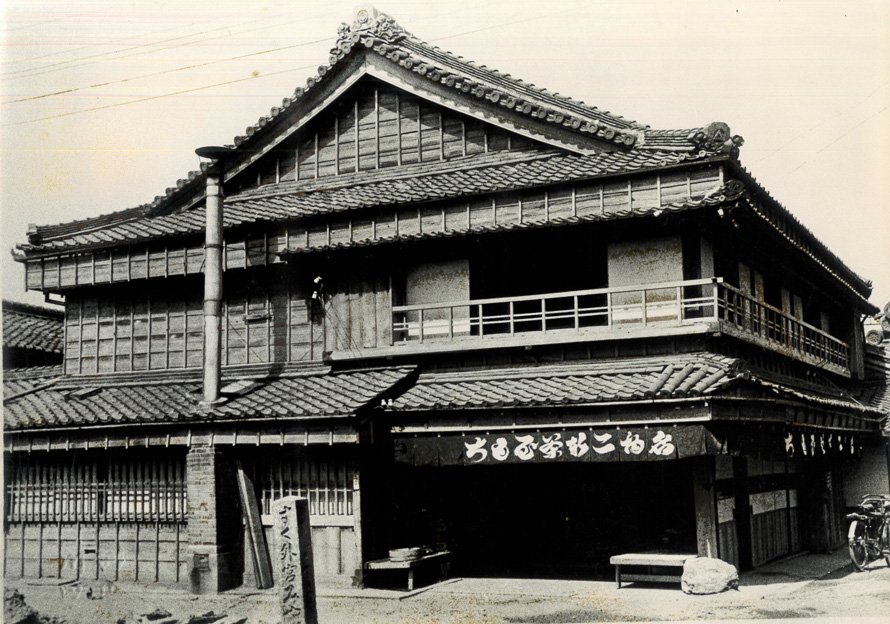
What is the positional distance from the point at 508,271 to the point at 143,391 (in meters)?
7.88

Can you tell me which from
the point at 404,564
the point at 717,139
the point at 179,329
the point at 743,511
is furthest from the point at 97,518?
the point at 717,139

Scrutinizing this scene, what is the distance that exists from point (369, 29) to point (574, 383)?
9485mm

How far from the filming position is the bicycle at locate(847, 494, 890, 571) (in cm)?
1681

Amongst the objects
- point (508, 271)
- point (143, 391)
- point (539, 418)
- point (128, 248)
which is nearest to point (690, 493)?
point (539, 418)

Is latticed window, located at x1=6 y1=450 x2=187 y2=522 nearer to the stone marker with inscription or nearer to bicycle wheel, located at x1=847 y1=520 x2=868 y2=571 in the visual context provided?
the stone marker with inscription

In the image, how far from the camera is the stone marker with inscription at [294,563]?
11.1 meters

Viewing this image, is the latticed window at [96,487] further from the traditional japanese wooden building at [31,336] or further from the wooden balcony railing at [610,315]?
the traditional japanese wooden building at [31,336]

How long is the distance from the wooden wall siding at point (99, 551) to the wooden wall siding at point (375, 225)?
203 inches

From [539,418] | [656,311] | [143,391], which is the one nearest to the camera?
[539,418]

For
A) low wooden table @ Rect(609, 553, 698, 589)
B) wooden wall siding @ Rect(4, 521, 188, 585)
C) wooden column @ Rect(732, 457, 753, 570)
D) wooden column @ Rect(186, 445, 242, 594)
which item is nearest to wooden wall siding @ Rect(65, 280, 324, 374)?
wooden column @ Rect(186, 445, 242, 594)

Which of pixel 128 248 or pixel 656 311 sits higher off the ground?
pixel 128 248

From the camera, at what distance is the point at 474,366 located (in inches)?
644

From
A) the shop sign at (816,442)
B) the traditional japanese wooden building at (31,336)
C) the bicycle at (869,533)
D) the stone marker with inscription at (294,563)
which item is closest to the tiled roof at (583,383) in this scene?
the shop sign at (816,442)

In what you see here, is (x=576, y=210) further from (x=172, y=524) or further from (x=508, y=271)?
(x=172, y=524)
